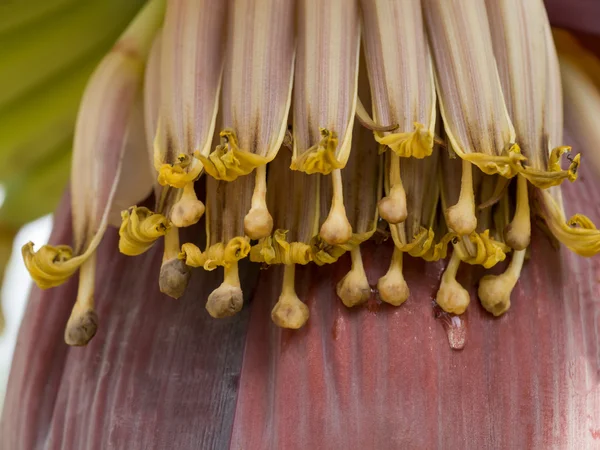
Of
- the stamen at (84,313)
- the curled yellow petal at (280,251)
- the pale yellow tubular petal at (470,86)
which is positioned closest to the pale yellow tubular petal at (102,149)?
the stamen at (84,313)

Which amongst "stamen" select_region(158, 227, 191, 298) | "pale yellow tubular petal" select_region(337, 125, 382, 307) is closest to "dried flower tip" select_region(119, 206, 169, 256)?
"stamen" select_region(158, 227, 191, 298)

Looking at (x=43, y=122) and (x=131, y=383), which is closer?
(x=131, y=383)

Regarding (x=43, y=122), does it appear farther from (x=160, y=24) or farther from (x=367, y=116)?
(x=367, y=116)

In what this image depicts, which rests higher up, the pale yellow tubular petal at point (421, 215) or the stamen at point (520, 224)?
the pale yellow tubular petal at point (421, 215)

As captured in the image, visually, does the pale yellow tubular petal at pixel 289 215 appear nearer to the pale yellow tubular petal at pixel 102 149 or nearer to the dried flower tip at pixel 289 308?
the dried flower tip at pixel 289 308

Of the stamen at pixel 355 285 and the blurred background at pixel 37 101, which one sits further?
the blurred background at pixel 37 101

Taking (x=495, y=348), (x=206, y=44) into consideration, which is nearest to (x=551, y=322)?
(x=495, y=348)

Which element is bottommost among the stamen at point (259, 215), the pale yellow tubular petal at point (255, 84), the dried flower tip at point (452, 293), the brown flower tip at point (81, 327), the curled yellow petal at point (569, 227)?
the dried flower tip at point (452, 293)
